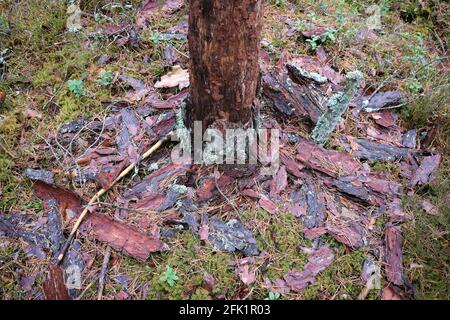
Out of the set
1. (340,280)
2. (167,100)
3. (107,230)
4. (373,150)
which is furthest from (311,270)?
(167,100)

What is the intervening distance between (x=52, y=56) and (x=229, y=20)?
2.30 m

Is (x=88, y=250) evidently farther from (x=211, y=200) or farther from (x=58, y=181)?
Answer: (x=211, y=200)

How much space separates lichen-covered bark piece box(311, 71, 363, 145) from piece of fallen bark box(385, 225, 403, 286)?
84cm

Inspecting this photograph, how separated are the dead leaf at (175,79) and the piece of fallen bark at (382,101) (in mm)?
1626

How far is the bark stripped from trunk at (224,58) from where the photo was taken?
1.93 meters

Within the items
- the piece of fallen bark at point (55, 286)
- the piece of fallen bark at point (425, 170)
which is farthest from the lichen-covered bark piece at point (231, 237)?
the piece of fallen bark at point (425, 170)

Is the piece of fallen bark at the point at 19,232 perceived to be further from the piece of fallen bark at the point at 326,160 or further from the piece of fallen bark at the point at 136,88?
the piece of fallen bark at the point at 326,160

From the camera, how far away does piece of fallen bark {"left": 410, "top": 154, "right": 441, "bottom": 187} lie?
2820mm

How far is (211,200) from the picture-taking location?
8.60 feet

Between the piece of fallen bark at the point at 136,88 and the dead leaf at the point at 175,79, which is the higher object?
the dead leaf at the point at 175,79

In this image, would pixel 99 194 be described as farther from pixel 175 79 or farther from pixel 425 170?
pixel 425 170

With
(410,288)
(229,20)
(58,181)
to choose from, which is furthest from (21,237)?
(410,288)

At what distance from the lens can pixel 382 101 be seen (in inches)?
128

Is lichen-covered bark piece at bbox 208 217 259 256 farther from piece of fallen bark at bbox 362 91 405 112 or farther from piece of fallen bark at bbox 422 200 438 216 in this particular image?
piece of fallen bark at bbox 362 91 405 112
